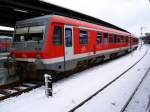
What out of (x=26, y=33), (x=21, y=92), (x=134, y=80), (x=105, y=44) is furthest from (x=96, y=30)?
(x=21, y=92)

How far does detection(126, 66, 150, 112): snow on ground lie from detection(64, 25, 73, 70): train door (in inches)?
135

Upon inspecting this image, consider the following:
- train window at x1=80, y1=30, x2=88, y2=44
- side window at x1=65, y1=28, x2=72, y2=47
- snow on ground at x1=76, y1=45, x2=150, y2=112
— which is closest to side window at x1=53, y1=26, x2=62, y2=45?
side window at x1=65, y1=28, x2=72, y2=47

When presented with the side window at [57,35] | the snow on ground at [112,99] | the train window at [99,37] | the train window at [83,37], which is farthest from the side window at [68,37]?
the train window at [99,37]

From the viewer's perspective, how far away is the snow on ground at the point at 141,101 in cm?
655

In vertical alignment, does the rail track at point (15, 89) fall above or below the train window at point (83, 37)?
below

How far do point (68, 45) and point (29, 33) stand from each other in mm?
1866

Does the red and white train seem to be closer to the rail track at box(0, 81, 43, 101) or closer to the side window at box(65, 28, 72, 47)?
the side window at box(65, 28, 72, 47)

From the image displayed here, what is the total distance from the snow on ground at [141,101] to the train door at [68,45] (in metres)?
3.42

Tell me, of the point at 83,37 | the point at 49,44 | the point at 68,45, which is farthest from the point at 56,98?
the point at 83,37

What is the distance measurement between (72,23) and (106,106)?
5.10m

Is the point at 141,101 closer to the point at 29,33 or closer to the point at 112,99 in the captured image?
the point at 112,99

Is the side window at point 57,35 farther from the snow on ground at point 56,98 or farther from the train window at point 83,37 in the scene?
the train window at point 83,37

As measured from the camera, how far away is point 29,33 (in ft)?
32.1

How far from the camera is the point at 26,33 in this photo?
9938mm
